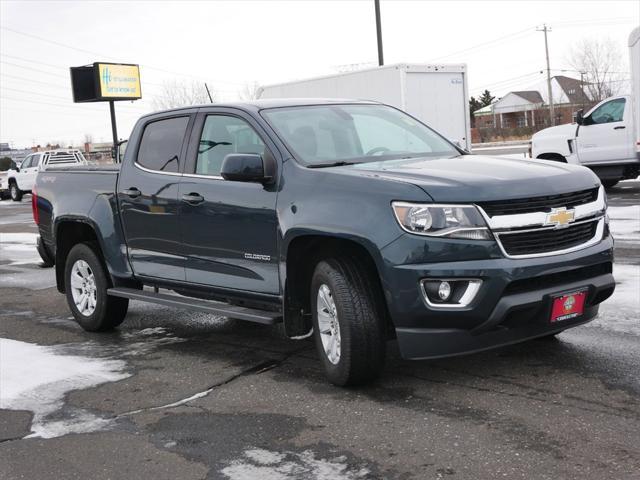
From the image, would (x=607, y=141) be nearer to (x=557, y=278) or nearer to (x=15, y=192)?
(x=557, y=278)

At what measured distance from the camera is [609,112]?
61.0 ft

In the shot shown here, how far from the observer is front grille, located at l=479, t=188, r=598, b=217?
476cm

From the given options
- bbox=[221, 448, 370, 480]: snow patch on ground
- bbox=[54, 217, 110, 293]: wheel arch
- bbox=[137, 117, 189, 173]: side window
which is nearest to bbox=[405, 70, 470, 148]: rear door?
bbox=[54, 217, 110, 293]: wheel arch

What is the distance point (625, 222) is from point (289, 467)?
10.4 m

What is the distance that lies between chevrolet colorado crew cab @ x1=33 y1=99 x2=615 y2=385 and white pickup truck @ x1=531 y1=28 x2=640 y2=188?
12.8m

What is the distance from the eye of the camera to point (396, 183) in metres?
→ 4.89

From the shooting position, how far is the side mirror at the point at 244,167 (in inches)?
217

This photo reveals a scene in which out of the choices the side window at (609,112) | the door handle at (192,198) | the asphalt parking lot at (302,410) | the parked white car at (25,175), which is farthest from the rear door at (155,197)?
the parked white car at (25,175)

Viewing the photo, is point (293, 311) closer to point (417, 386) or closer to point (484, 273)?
point (417, 386)

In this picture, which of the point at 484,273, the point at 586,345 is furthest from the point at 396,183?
the point at 586,345

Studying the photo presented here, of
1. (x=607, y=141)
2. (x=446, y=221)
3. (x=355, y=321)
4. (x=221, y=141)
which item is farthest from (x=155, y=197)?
(x=607, y=141)

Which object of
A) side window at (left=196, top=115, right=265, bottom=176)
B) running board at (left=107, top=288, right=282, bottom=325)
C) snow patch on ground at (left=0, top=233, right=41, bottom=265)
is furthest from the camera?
snow patch on ground at (left=0, top=233, right=41, bottom=265)

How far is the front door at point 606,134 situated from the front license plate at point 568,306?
14.2m

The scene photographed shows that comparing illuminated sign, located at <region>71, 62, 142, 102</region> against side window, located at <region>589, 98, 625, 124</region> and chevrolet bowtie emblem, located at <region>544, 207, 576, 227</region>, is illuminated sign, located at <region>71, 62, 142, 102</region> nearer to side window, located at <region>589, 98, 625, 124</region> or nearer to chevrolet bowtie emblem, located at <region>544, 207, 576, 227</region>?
side window, located at <region>589, 98, 625, 124</region>
